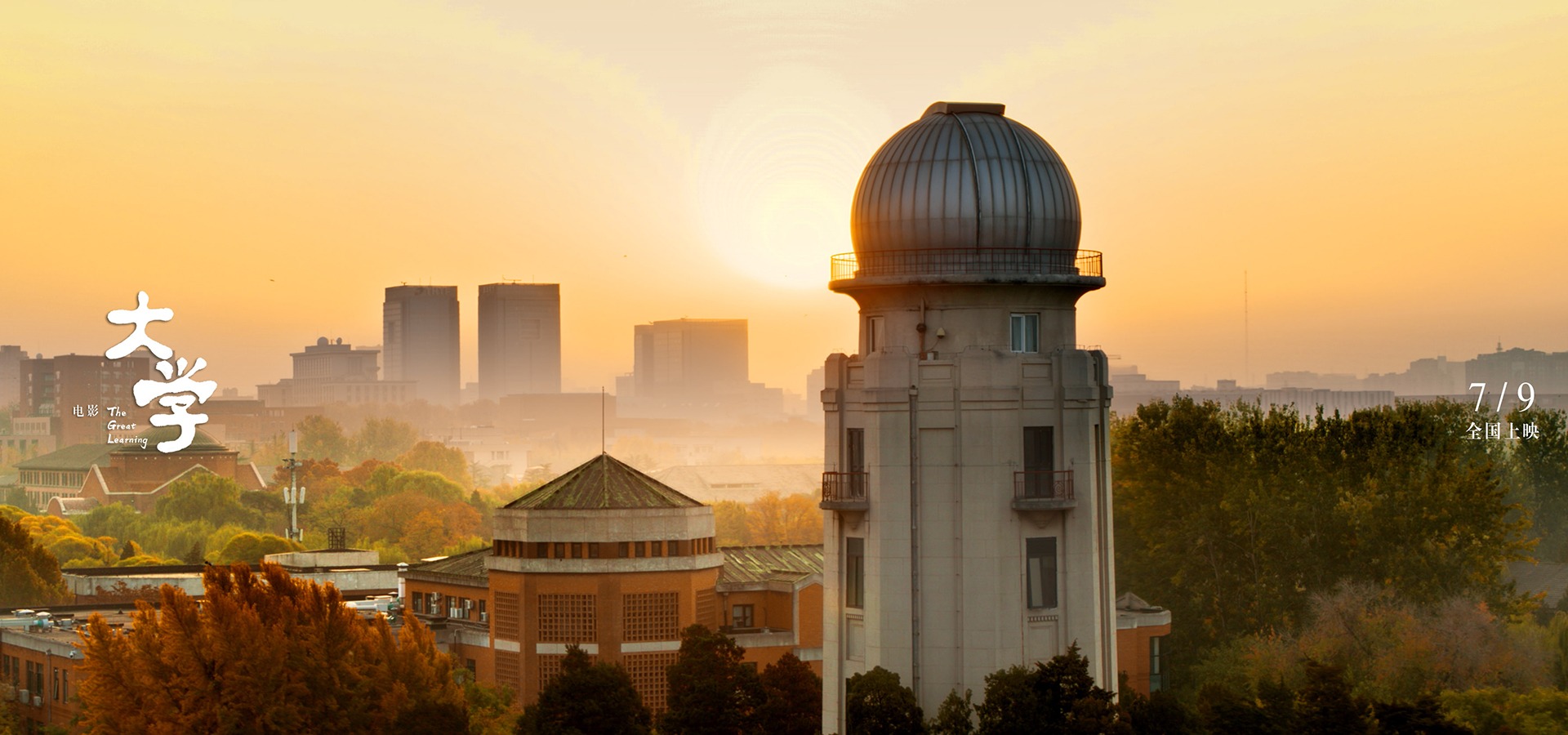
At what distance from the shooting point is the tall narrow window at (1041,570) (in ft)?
205

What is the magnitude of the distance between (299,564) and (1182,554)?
61401mm

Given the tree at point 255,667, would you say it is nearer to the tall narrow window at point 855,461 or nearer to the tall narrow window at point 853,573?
the tall narrow window at point 853,573

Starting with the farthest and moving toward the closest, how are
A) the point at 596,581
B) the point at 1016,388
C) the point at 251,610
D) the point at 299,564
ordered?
the point at 299,564, the point at 596,581, the point at 251,610, the point at 1016,388

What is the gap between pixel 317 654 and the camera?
77.9m

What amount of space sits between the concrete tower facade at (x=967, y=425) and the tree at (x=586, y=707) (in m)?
9.55

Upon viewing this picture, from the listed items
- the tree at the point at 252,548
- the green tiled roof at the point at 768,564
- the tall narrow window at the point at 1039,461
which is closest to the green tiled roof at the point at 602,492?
the green tiled roof at the point at 768,564

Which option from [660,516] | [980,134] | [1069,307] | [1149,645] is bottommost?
[1149,645]

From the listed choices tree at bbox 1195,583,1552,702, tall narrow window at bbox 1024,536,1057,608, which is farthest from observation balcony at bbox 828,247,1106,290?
tree at bbox 1195,583,1552,702

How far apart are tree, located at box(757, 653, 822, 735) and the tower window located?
16864mm

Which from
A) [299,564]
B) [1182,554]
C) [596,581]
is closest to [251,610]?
[596,581]

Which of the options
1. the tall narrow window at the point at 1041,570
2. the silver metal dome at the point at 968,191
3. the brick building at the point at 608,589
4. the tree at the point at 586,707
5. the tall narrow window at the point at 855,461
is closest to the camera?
the tall narrow window at the point at 1041,570

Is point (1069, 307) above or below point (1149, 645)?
above

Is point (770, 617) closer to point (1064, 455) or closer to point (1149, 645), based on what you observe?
point (1149, 645)

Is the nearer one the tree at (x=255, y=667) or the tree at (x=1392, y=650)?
the tree at (x=255, y=667)
